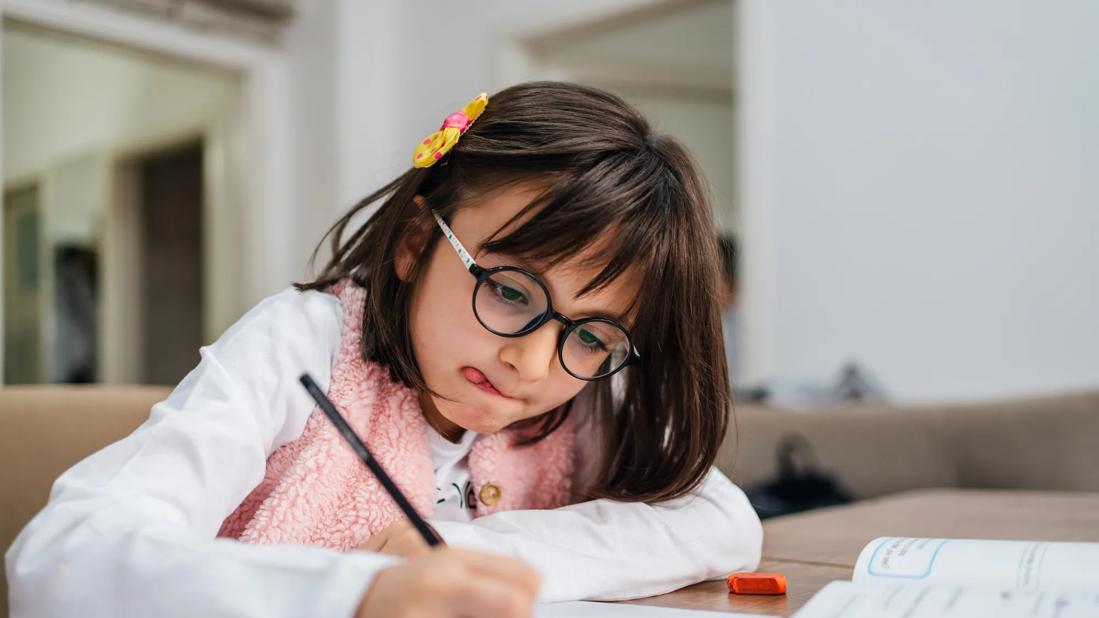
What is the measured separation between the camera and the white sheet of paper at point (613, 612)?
0.63 m

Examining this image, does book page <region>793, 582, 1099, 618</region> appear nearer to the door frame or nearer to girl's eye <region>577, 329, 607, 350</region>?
girl's eye <region>577, 329, 607, 350</region>

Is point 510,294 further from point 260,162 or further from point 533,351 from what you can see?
point 260,162

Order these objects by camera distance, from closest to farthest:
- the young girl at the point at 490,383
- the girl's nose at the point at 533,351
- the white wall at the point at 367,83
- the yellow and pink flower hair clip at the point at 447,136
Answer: the young girl at the point at 490,383 → the girl's nose at the point at 533,351 → the yellow and pink flower hair clip at the point at 447,136 → the white wall at the point at 367,83

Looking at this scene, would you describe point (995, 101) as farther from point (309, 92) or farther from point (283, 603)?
point (309, 92)

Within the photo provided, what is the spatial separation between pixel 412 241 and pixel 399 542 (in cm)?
34

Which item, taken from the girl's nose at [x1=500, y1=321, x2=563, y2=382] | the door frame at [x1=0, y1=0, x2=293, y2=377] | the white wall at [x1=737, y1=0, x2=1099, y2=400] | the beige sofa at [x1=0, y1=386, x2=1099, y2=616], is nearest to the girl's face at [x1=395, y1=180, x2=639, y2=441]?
the girl's nose at [x1=500, y1=321, x2=563, y2=382]

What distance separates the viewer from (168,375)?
511cm

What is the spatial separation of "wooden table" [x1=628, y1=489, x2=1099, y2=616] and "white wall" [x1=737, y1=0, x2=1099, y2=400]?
0.79 m

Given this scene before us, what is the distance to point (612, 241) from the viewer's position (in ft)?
2.67

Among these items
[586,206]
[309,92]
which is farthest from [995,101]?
[309,92]

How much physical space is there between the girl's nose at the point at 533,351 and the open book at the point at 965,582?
0.90 feet

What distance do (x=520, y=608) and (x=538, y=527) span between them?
35 centimetres

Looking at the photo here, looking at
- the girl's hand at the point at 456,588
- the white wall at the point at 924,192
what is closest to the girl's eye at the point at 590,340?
the girl's hand at the point at 456,588

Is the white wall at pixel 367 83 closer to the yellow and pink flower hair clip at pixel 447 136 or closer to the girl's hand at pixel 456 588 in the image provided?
the yellow and pink flower hair clip at pixel 447 136
